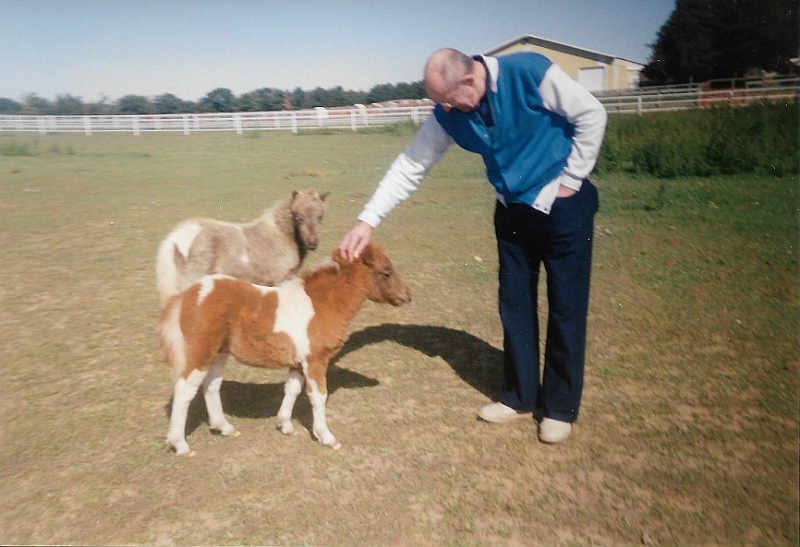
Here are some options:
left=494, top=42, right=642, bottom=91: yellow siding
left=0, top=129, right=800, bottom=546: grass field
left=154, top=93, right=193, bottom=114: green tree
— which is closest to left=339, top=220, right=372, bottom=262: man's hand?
left=0, top=129, right=800, bottom=546: grass field

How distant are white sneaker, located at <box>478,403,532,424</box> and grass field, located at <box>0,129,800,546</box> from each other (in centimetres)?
6

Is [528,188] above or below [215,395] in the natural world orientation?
above

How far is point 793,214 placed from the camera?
9.09 metres

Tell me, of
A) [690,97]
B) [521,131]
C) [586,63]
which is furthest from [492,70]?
[690,97]

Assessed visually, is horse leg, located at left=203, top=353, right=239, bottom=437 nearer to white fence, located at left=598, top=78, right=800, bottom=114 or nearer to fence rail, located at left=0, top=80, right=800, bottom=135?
fence rail, located at left=0, top=80, right=800, bottom=135

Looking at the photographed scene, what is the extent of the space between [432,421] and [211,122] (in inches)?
529

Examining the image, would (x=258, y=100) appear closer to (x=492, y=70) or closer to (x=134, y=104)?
(x=134, y=104)

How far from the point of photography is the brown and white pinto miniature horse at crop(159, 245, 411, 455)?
10.9ft

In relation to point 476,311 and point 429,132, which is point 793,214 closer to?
point 476,311

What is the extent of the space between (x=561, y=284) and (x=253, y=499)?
2120mm

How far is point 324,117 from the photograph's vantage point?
1366 cm

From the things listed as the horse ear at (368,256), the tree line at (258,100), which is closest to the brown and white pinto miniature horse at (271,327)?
the horse ear at (368,256)

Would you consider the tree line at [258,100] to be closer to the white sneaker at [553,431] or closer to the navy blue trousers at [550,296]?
the navy blue trousers at [550,296]

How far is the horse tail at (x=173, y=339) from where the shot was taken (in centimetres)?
331
